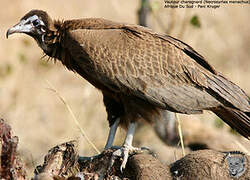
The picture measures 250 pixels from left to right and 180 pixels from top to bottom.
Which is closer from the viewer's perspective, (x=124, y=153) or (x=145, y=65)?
(x=124, y=153)

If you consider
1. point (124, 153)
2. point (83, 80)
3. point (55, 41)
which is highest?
point (55, 41)

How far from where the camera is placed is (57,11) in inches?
621

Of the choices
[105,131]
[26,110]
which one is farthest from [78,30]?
[26,110]

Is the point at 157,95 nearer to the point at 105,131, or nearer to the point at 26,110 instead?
the point at 105,131

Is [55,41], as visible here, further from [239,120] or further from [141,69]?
[239,120]

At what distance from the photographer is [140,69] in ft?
17.8

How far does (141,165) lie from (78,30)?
153 cm

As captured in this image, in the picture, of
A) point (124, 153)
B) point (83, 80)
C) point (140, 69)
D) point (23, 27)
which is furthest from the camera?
point (83, 80)

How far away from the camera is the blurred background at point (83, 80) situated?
30.3ft

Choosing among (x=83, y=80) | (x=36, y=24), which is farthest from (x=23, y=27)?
(x=83, y=80)

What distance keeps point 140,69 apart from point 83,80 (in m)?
8.82

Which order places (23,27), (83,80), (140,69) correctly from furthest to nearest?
(83,80) → (23,27) → (140,69)

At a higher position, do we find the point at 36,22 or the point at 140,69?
the point at 36,22

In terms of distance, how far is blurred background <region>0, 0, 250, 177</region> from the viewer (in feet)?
30.3
